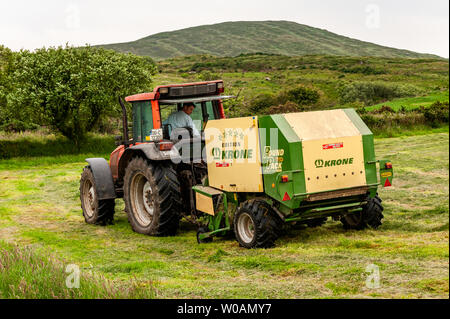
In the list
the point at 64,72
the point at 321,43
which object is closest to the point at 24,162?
the point at 64,72

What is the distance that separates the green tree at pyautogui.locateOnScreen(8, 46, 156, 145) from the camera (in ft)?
96.3

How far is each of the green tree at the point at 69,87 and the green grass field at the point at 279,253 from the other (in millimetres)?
15602

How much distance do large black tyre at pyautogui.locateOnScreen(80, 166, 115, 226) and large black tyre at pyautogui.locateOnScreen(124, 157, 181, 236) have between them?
45.7 inches

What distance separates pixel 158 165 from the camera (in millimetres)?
10117

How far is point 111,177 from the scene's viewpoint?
39.0ft

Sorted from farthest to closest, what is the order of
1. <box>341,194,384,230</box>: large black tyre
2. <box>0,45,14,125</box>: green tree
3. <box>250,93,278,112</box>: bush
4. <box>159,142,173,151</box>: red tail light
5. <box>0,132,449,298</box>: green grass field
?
<box>0,45,14,125</box>: green tree
<box>250,93,278,112</box>: bush
<box>159,142,173,151</box>: red tail light
<box>341,194,384,230</box>: large black tyre
<box>0,132,449,298</box>: green grass field

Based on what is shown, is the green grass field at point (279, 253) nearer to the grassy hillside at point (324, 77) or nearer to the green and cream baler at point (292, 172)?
the green and cream baler at point (292, 172)

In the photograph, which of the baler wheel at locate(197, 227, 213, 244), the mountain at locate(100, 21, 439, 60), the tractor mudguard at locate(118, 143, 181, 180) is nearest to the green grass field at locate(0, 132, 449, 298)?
the baler wheel at locate(197, 227, 213, 244)

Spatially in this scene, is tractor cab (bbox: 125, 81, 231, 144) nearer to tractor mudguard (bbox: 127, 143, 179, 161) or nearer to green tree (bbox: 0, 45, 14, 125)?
tractor mudguard (bbox: 127, 143, 179, 161)

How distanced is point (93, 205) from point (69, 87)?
18.6m

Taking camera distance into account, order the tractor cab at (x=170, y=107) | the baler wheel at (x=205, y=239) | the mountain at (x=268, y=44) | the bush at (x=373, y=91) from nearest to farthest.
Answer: the baler wheel at (x=205, y=239) < the tractor cab at (x=170, y=107) < the bush at (x=373, y=91) < the mountain at (x=268, y=44)

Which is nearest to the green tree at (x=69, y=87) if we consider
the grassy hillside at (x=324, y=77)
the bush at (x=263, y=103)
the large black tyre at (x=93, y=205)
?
the bush at (x=263, y=103)

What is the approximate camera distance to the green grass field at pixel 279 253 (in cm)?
609

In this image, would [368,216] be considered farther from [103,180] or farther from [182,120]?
[103,180]
